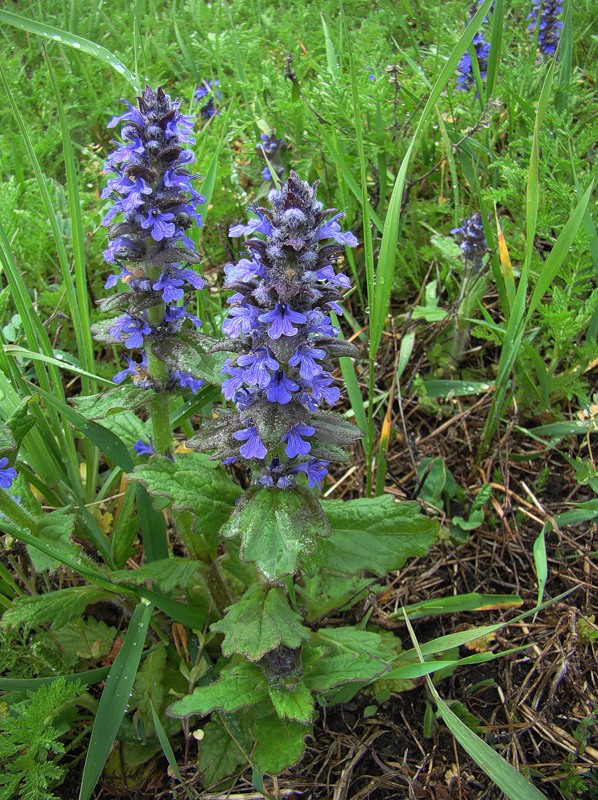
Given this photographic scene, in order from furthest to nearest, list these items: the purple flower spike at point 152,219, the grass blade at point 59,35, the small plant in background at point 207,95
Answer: the small plant in background at point 207,95, the grass blade at point 59,35, the purple flower spike at point 152,219

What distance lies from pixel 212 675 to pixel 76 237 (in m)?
1.85

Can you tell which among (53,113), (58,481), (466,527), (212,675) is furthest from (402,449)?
(53,113)

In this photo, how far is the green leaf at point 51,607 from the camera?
2135mm

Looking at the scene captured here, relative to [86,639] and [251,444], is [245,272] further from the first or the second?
[86,639]

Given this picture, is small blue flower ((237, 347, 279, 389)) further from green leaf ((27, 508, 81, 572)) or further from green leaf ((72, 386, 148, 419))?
green leaf ((27, 508, 81, 572))

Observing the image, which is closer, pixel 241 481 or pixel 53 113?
pixel 241 481

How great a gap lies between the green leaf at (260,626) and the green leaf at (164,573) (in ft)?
0.82

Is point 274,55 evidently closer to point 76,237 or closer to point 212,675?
point 76,237

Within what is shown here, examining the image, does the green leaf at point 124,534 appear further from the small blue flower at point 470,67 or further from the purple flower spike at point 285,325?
the small blue flower at point 470,67

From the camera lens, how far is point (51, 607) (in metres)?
2.22

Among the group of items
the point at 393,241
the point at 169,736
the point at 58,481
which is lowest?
the point at 169,736

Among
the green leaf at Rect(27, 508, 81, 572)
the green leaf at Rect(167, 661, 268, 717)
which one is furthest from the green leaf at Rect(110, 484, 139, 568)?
the green leaf at Rect(167, 661, 268, 717)

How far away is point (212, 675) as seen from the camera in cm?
244

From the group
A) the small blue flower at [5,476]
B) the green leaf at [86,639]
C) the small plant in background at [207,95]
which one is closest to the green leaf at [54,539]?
the small blue flower at [5,476]
